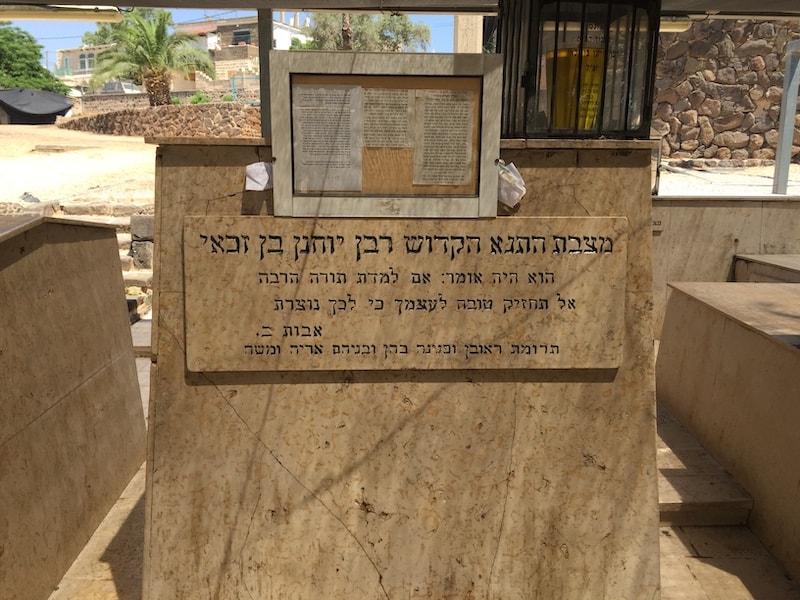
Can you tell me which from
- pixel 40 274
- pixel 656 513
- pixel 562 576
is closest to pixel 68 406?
pixel 40 274

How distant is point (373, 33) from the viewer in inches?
1310

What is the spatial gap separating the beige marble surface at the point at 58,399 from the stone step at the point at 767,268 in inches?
216

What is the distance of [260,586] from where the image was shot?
246 centimetres

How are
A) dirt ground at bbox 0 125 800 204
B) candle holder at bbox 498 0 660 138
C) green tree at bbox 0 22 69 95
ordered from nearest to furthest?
candle holder at bbox 498 0 660 138
dirt ground at bbox 0 125 800 204
green tree at bbox 0 22 69 95

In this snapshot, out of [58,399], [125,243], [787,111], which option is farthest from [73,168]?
[58,399]

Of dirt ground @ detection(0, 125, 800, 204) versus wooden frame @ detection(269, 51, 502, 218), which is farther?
dirt ground @ detection(0, 125, 800, 204)

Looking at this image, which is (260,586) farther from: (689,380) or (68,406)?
(689,380)

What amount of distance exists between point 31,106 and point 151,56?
25.7 feet

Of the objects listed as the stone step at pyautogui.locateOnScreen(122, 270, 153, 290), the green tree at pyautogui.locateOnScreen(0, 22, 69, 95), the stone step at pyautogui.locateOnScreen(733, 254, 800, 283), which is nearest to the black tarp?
the green tree at pyautogui.locateOnScreen(0, 22, 69, 95)

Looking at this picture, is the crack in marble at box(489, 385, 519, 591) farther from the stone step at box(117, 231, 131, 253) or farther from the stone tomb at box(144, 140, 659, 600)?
the stone step at box(117, 231, 131, 253)

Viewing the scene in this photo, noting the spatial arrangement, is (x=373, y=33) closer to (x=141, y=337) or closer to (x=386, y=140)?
(x=141, y=337)

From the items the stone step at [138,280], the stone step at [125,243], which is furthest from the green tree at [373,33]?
the stone step at [138,280]

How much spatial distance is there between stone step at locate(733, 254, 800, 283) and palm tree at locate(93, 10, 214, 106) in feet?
84.0

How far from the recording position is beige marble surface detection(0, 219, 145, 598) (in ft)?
8.27
